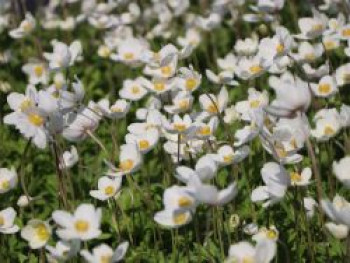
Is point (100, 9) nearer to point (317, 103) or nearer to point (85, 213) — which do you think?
point (317, 103)

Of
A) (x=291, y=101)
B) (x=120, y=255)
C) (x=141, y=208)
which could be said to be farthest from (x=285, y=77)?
(x=120, y=255)

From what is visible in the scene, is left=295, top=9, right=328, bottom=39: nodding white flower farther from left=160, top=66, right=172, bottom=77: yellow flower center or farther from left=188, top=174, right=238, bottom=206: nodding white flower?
left=188, top=174, right=238, bottom=206: nodding white flower

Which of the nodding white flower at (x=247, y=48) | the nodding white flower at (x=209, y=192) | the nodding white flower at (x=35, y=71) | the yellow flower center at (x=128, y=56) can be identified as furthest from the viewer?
the nodding white flower at (x=35, y=71)

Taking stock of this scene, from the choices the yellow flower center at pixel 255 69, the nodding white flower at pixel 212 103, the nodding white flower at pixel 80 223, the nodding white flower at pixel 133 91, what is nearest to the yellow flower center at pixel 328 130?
the nodding white flower at pixel 212 103

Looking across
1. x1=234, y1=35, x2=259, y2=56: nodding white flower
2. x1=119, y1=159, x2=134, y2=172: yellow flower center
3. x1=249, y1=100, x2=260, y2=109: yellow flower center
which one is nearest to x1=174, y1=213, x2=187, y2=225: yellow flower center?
x1=119, y1=159, x2=134, y2=172: yellow flower center

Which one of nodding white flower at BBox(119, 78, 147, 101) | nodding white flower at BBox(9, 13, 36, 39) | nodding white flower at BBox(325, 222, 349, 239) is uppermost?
nodding white flower at BBox(325, 222, 349, 239)

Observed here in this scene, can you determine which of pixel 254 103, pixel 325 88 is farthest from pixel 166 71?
pixel 325 88

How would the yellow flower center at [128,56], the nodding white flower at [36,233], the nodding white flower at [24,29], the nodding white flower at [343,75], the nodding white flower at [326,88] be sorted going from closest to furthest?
the nodding white flower at [36,233] → the nodding white flower at [326,88] → the nodding white flower at [343,75] → the yellow flower center at [128,56] → the nodding white flower at [24,29]

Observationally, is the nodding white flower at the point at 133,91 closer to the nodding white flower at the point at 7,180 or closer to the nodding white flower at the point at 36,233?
the nodding white flower at the point at 7,180
